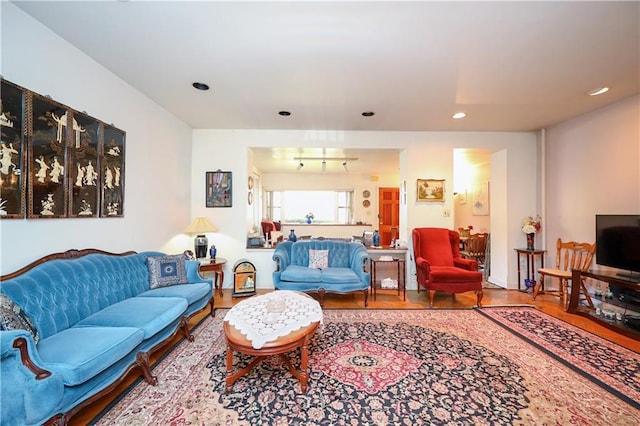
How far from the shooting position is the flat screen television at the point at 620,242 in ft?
9.77

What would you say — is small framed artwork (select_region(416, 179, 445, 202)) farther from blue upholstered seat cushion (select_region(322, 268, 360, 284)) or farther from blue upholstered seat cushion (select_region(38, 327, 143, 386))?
blue upholstered seat cushion (select_region(38, 327, 143, 386))

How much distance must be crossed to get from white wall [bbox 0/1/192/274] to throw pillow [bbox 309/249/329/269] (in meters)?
2.07

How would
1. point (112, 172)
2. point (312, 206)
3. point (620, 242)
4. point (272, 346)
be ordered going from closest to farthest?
1. point (272, 346)
2. point (112, 172)
3. point (620, 242)
4. point (312, 206)

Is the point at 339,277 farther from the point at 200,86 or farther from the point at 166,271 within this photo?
Answer: the point at 200,86

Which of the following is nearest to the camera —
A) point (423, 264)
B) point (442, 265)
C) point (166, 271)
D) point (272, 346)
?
point (272, 346)

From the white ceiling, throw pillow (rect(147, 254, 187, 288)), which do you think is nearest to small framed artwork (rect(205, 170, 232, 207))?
the white ceiling

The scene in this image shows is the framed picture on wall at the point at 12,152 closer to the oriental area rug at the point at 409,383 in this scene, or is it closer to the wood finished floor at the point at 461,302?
the oriental area rug at the point at 409,383

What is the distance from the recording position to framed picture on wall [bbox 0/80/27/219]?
179cm

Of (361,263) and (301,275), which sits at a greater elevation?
(361,263)

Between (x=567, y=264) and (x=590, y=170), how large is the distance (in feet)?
4.58

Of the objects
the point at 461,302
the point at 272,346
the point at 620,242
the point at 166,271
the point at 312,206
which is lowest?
the point at 461,302

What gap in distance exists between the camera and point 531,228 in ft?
14.4

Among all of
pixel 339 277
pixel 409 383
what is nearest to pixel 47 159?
pixel 339 277

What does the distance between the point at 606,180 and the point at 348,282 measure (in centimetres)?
375
